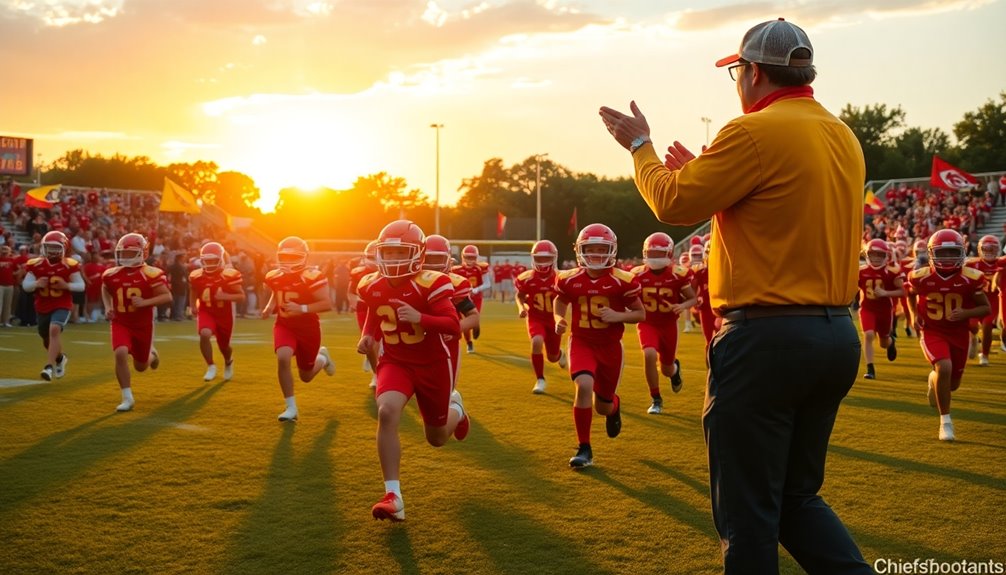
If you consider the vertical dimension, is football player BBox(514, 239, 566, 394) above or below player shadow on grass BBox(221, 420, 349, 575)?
above

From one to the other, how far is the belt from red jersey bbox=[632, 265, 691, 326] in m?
7.82

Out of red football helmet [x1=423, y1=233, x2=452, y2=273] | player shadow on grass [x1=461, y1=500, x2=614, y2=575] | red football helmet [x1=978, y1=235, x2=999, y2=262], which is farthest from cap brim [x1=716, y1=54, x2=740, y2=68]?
red football helmet [x1=978, y1=235, x2=999, y2=262]

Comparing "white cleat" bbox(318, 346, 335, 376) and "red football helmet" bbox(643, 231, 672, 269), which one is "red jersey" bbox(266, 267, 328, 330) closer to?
"white cleat" bbox(318, 346, 335, 376)

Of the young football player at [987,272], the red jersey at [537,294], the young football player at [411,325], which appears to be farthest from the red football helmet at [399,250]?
the young football player at [987,272]

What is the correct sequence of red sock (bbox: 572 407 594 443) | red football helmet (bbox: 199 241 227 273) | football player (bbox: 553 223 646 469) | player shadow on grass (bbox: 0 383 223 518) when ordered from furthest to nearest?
red football helmet (bbox: 199 241 227 273) → football player (bbox: 553 223 646 469) → red sock (bbox: 572 407 594 443) → player shadow on grass (bbox: 0 383 223 518)

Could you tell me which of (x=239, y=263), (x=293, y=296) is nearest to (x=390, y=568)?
(x=293, y=296)

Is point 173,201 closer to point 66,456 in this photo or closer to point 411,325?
point 66,456

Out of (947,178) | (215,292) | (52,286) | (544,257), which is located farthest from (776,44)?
(947,178)

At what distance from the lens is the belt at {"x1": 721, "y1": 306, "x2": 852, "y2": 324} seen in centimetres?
305

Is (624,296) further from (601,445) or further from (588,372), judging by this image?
(601,445)

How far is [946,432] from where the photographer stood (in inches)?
A: 336

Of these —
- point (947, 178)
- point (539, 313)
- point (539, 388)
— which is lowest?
point (539, 388)

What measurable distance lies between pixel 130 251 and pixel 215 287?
192 cm

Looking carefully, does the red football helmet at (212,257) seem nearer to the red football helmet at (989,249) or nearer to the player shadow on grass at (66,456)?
the player shadow on grass at (66,456)
